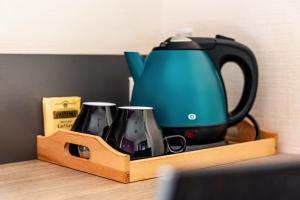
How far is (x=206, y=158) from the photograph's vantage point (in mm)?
967

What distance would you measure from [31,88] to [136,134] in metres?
0.29

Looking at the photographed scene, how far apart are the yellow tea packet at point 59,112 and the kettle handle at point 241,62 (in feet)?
1.08

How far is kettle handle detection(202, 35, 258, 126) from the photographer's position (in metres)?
1.06

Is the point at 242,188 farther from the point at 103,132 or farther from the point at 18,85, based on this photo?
the point at 18,85

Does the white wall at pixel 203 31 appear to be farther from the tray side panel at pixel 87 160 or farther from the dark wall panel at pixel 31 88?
the tray side panel at pixel 87 160

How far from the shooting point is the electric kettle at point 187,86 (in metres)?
1.00

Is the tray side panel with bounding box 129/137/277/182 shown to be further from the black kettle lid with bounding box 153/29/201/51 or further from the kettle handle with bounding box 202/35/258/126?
the black kettle lid with bounding box 153/29/201/51

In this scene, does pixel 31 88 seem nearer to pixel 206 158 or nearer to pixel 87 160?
pixel 87 160

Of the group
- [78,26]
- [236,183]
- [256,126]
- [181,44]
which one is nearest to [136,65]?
[181,44]

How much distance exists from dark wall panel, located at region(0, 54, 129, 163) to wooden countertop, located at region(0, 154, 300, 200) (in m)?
0.07

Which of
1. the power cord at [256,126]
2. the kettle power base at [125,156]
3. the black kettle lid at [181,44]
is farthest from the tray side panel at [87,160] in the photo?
the power cord at [256,126]

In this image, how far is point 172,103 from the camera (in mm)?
998

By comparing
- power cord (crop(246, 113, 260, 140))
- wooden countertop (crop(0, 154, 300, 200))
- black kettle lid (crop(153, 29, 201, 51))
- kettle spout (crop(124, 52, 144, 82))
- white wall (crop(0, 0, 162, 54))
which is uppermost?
white wall (crop(0, 0, 162, 54))

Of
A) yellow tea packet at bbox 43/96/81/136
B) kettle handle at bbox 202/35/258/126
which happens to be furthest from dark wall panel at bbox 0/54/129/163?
kettle handle at bbox 202/35/258/126
